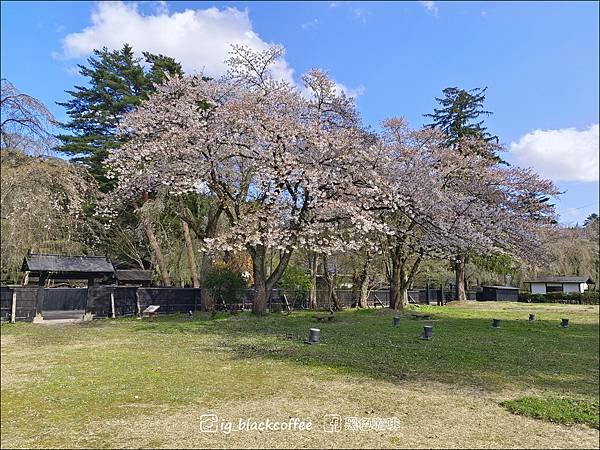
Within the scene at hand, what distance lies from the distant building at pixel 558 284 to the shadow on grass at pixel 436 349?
20.9 metres

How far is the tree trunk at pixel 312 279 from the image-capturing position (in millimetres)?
21188

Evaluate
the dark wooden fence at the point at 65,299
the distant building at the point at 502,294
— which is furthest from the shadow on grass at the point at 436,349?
the distant building at the point at 502,294

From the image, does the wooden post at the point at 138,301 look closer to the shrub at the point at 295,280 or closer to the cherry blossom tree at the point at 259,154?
the cherry blossom tree at the point at 259,154

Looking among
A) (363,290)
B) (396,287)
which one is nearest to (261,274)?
(396,287)

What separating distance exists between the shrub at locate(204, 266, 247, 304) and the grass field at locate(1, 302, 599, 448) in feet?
17.7

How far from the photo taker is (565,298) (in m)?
24.6

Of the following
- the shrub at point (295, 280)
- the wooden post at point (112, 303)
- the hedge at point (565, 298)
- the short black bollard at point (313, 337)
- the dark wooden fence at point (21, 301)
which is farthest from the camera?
the hedge at point (565, 298)

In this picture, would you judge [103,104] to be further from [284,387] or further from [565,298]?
[565,298]

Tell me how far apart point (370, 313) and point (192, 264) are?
9.19m

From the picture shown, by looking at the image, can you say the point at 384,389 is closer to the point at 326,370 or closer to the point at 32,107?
the point at 326,370

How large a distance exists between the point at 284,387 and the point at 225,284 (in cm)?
1056

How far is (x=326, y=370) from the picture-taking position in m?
6.98

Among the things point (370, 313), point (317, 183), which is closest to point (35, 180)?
point (317, 183)

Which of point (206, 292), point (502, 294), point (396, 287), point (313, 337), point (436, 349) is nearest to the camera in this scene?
point (436, 349)
